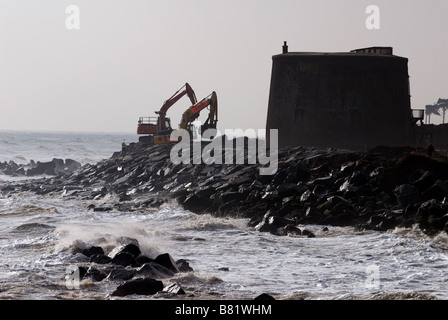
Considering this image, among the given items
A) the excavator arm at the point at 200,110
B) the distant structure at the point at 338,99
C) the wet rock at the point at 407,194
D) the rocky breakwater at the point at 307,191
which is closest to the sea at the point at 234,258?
the rocky breakwater at the point at 307,191

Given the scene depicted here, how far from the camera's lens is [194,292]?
1012 centimetres

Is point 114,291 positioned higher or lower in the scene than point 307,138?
lower

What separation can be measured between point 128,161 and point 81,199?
6494 mm

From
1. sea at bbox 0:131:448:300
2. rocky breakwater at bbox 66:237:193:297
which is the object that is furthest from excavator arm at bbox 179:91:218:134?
rocky breakwater at bbox 66:237:193:297

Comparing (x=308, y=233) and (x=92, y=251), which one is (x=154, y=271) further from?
(x=308, y=233)

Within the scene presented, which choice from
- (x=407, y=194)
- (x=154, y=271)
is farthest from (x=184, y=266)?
(x=407, y=194)

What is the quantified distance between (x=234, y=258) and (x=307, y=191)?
514cm

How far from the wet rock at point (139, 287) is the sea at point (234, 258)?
14cm

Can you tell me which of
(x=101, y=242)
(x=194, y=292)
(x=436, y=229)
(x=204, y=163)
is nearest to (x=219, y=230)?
(x=101, y=242)

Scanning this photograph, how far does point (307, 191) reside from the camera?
17.8m

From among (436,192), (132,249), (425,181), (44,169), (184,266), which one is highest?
(425,181)

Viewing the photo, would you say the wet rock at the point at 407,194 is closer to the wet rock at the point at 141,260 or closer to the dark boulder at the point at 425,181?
the dark boulder at the point at 425,181
